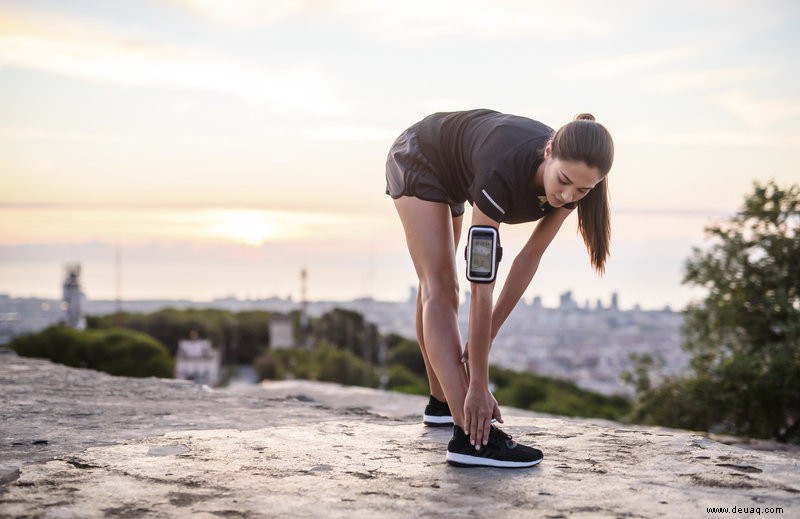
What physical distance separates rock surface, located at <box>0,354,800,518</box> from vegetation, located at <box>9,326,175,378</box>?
17.0m

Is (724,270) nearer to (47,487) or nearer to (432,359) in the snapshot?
(432,359)

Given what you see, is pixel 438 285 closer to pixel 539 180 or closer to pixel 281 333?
pixel 539 180

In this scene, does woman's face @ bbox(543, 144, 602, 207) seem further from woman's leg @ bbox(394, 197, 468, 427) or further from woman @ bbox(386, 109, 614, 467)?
woman's leg @ bbox(394, 197, 468, 427)

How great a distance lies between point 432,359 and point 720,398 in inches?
238

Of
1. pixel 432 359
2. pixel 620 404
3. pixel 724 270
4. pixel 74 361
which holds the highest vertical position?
pixel 724 270

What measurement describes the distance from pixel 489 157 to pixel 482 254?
394 mm

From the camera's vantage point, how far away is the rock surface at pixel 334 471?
105 inches

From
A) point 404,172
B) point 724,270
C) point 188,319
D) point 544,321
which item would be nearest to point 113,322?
point 188,319

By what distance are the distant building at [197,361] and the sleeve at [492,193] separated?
108ft

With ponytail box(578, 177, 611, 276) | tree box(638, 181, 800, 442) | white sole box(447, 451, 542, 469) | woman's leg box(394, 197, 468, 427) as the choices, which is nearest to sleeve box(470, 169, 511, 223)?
woman's leg box(394, 197, 468, 427)

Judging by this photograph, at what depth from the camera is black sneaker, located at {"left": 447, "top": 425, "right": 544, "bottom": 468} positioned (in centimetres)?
328

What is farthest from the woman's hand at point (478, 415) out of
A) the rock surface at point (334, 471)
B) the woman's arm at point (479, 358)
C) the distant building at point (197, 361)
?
the distant building at point (197, 361)

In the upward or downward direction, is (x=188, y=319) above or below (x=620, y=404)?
above

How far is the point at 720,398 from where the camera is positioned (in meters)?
8.52
